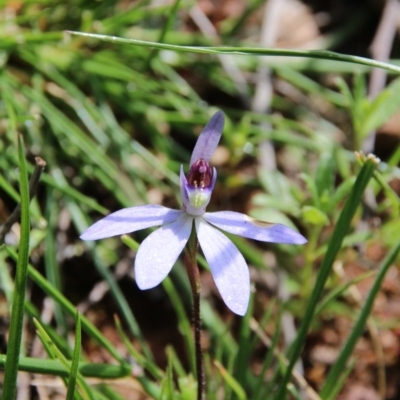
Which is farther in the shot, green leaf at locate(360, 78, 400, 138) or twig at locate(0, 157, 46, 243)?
green leaf at locate(360, 78, 400, 138)

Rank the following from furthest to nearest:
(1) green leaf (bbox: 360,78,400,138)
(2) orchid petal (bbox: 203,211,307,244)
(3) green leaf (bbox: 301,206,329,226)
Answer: (1) green leaf (bbox: 360,78,400,138), (3) green leaf (bbox: 301,206,329,226), (2) orchid petal (bbox: 203,211,307,244)

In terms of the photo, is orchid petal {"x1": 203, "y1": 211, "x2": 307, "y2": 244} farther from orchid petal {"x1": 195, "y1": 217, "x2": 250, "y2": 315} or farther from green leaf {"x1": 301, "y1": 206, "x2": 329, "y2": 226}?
green leaf {"x1": 301, "y1": 206, "x2": 329, "y2": 226}

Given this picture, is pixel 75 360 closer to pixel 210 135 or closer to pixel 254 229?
pixel 254 229

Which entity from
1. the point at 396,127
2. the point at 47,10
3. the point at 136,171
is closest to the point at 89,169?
the point at 136,171

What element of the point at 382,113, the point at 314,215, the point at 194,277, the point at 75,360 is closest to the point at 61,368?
the point at 75,360

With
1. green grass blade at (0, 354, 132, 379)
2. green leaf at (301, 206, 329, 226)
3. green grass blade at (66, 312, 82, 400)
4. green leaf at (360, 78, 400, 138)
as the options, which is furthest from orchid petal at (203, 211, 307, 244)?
green leaf at (360, 78, 400, 138)

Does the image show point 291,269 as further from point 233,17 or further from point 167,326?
point 233,17

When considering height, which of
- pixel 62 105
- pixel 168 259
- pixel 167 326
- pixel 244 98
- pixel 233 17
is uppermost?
pixel 233 17
